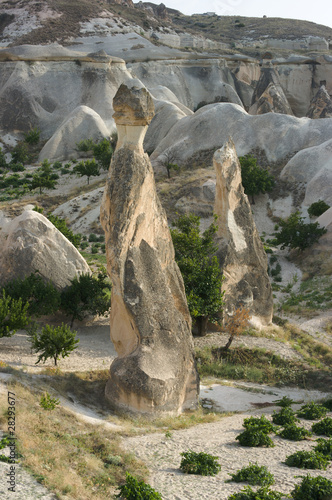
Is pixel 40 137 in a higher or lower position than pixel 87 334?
higher

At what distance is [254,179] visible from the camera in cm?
4734

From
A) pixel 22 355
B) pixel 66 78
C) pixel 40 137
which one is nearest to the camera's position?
pixel 22 355

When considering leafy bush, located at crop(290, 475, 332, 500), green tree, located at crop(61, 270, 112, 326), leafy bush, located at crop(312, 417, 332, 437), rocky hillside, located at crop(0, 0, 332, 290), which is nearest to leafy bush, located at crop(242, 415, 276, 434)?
leafy bush, located at crop(312, 417, 332, 437)

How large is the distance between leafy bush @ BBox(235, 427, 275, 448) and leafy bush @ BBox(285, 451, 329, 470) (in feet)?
3.56

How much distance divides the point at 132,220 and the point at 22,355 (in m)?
7.47

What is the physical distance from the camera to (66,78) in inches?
2923

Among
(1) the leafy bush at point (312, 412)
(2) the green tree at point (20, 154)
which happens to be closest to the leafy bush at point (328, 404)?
(1) the leafy bush at point (312, 412)

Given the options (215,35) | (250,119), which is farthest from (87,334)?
(215,35)

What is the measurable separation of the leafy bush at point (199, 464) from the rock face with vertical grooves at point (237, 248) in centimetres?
1420

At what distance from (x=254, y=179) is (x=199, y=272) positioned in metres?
23.5

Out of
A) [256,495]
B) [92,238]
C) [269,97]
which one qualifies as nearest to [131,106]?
[256,495]

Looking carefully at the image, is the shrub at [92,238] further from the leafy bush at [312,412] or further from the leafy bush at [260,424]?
the leafy bush at [260,424]

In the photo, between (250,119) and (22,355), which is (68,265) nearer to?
(22,355)

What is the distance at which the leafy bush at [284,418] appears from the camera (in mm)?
17016
